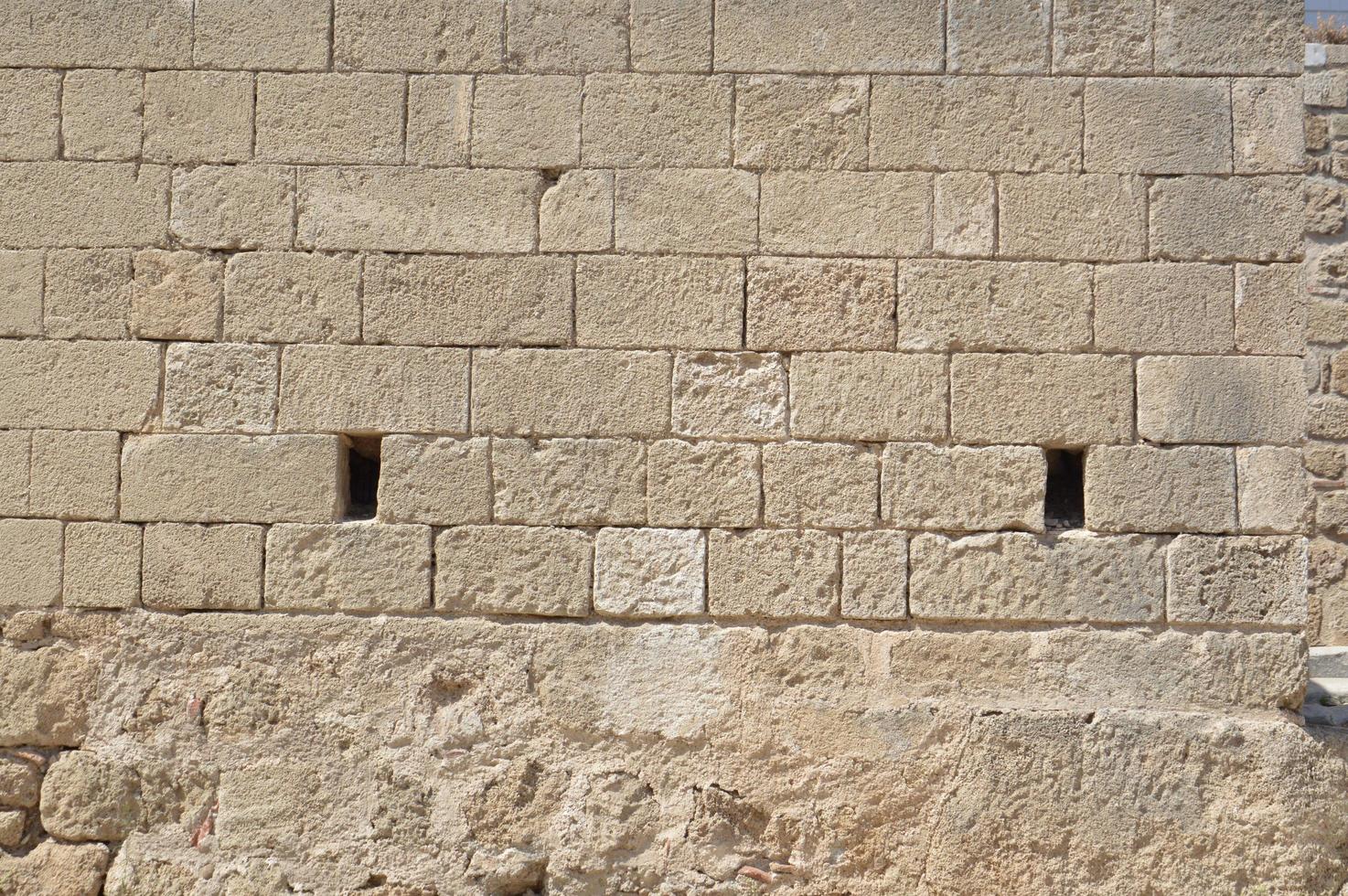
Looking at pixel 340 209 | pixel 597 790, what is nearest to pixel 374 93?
pixel 340 209

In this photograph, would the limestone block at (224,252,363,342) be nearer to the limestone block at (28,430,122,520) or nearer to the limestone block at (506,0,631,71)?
the limestone block at (28,430,122,520)

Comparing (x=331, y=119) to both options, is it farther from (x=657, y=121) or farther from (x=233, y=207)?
(x=657, y=121)

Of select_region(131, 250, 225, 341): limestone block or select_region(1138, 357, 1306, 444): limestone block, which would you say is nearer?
select_region(1138, 357, 1306, 444): limestone block

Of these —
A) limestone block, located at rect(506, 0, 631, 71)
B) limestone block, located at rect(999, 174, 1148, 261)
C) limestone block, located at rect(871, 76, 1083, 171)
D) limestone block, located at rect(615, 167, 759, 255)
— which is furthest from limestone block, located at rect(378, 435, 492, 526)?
limestone block, located at rect(999, 174, 1148, 261)

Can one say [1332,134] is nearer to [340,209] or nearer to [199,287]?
[340,209]

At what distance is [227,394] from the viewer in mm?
4371

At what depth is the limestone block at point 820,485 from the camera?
4262mm

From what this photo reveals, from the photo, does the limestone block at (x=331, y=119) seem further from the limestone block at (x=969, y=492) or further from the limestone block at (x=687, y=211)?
the limestone block at (x=969, y=492)

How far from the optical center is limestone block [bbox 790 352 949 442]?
4277 millimetres

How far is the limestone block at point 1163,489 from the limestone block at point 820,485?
0.81m

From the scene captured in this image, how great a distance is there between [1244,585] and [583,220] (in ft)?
8.85

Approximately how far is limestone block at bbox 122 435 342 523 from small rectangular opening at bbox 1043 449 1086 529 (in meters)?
2.65

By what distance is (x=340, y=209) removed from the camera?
440cm

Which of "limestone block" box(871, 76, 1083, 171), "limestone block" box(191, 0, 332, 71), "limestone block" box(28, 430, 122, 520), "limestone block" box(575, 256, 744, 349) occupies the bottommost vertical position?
"limestone block" box(28, 430, 122, 520)
